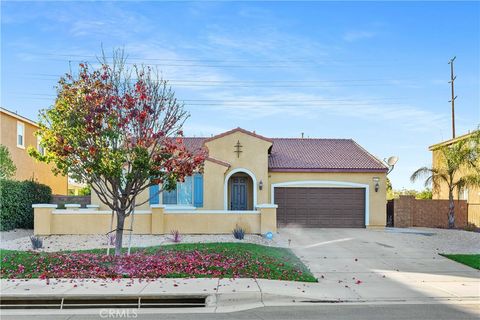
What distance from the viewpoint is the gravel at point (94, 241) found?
17.8 m

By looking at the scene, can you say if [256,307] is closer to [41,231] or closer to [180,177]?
[180,177]

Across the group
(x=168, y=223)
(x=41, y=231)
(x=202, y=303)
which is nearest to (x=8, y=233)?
(x=41, y=231)

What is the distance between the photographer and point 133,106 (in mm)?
13820

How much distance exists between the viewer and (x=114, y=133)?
13.3 meters

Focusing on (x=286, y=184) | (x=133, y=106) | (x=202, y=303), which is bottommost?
(x=202, y=303)

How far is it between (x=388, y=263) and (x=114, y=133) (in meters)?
8.65

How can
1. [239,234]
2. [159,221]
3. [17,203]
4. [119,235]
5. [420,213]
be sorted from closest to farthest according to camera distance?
[119,235], [239,234], [159,221], [17,203], [420,213]

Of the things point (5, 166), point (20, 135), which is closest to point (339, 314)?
point (5, 166)

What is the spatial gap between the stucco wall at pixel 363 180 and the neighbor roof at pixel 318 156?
24cm

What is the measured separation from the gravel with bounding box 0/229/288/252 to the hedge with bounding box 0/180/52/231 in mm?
908

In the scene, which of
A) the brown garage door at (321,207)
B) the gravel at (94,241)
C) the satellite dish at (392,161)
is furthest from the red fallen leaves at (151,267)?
the satellite dish at (392,161)

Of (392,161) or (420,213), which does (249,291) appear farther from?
(420,213)

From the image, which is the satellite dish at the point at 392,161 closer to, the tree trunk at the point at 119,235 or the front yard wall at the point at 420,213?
the front yard wall at the point at 420,213

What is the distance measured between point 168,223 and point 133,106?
25.8 ft
